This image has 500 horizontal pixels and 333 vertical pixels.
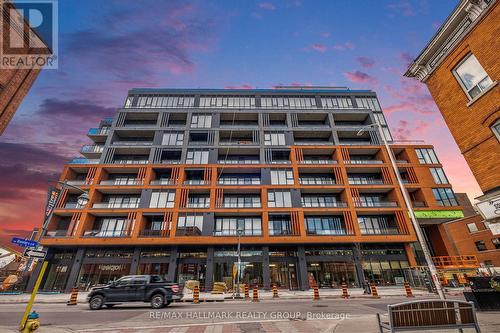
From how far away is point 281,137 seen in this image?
35.6 m

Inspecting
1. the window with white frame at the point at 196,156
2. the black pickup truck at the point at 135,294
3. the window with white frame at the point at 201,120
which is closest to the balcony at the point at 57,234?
the window with white frame at the point at 196,156

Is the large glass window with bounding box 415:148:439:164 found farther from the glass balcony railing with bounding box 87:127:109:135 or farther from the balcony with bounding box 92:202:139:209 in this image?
the glass balcony railing with bounding box 87:127:109:135

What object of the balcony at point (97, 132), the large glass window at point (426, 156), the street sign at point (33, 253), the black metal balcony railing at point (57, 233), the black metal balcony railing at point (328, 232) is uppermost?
the balcony at point (97, 132)

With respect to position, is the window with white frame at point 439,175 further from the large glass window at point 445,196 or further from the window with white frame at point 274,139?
the window with white frame at point 274,139

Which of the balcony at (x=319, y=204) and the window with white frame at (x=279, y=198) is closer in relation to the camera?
the window with white frame at (x=279, y=198)

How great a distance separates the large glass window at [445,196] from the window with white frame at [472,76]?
2777cm

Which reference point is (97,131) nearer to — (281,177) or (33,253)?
(281,177)

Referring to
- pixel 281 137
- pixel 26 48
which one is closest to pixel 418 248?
pixel 281 137

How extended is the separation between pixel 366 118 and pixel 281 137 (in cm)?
1510

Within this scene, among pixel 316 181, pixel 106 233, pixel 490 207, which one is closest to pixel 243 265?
pixel 316 181

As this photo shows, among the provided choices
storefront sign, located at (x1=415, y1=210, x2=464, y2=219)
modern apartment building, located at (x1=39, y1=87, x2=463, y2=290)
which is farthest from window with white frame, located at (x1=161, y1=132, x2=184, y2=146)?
storefront sign, located at (x1=415, y1=210, x2=464, y2=219)

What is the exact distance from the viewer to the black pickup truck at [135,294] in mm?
→ 12914

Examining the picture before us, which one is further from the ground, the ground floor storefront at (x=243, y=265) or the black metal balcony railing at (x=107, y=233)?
the black metal balcony railing at (x=107, y=233)

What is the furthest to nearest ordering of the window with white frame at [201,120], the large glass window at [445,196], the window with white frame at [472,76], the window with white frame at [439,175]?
the window with white frame at [201,120]
the window with white frame at [439,175]
the large glass window at [445,196]
the window with white frame at [472,76]
